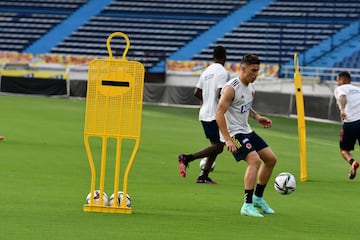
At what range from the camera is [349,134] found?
60.1 ft

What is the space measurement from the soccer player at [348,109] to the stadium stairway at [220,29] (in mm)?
40732

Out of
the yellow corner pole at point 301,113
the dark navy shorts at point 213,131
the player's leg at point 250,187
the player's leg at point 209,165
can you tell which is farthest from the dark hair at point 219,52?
the player's leg at point 250,187

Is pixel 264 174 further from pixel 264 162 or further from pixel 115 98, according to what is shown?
pixel 115 98

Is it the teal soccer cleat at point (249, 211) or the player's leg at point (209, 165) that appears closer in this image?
the teal soccer cleat at point (249, 211)

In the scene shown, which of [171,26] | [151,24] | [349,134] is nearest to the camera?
[349,134]

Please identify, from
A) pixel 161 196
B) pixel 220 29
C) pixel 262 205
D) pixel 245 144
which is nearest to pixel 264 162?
pixel 245 144

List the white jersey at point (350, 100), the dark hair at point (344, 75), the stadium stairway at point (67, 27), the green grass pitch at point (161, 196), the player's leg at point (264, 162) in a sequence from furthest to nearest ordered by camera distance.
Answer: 1. the stadium stairway at point (67, 27)
2. the white jersey at point (350, 100)
3. the dark hair at point (344, 75)
4. the player's leg at point (264, 162)
5. the green grass pitch at point (161, 196)

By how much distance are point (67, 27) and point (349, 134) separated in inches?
1831

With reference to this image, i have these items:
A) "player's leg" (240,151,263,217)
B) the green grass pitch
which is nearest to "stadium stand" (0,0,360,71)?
the green grass pitch

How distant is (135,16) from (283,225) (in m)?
53.0

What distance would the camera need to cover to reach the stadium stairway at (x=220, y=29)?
2339 inches

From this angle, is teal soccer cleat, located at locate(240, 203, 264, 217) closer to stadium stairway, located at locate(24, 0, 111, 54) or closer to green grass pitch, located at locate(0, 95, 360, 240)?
green grass pitch, located at locate(0, 95, 360, 240)

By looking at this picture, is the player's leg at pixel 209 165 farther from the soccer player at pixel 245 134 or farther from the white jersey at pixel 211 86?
the soccer player at pixel 245 134

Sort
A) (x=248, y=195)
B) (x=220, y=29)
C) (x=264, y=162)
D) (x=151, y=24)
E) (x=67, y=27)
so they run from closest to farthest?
(x=248, y=195) → (x=264, y=162) → (x=220, y=29) → (x=151, y=24) → (x=67, y=27)
